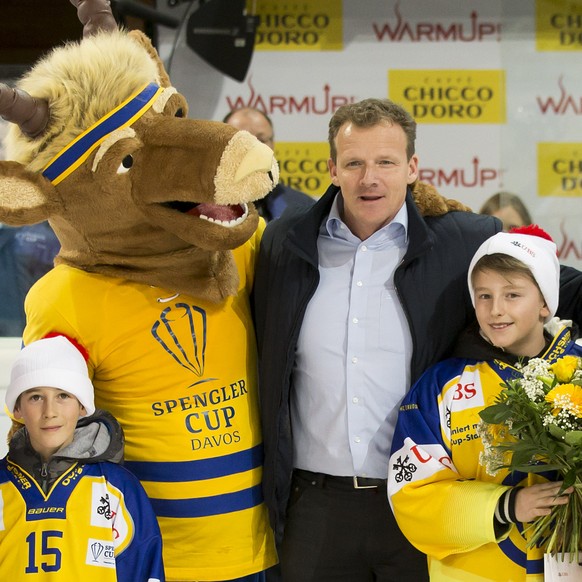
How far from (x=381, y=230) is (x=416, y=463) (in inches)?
22.3

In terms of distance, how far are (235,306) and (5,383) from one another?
43.5 inches

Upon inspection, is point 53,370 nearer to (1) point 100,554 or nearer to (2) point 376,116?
(1) point 100,554

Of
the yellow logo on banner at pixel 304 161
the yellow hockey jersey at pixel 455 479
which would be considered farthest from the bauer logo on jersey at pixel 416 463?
the yellow logo on banner at pixel 304 161

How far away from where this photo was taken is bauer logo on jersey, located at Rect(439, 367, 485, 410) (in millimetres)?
2213

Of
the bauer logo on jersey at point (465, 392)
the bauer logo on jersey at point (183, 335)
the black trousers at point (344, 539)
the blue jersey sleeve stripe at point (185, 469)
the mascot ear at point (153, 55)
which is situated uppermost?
the mascot ear at point (153, 55)

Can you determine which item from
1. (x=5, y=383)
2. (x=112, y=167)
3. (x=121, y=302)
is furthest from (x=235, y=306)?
(x=5, y=383)

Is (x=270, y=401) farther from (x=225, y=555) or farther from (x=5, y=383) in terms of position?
(x=5, y=383)

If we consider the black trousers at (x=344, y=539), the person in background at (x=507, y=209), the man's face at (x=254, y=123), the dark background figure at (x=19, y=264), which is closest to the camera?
the black trousers at (x=344, y=539)

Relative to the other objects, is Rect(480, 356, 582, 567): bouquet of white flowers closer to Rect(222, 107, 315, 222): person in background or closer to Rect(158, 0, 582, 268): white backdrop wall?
Rect(222, 107, 315, 222): person in background

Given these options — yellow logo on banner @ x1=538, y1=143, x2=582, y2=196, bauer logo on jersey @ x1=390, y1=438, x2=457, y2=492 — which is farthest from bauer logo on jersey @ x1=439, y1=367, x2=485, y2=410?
yellow logo on banner @ x1=538, y1=143, x2=582, y2=196

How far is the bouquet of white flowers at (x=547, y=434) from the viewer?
1.97 m

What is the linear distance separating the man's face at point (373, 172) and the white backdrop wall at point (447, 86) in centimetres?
Answer: 234

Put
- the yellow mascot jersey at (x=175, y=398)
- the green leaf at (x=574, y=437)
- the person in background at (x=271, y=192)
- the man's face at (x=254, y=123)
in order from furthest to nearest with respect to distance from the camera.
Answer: the man's face at (x=254, y=123), the person in background at (x=271, y=192), the yellow mascot jersey at (x=175, y=398), the green leaf at (x=574, y=437)

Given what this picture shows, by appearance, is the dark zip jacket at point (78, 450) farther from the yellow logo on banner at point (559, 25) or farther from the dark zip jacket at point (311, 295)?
the yellow logo on banner at point (559, 25)
